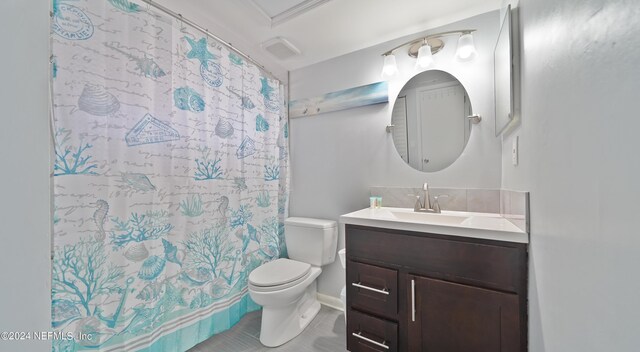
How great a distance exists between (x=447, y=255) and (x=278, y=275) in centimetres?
109

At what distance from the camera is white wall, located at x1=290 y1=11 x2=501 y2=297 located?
146cm

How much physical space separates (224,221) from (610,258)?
5.60 ft

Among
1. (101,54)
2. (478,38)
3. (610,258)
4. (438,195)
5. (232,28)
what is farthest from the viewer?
(232,28)

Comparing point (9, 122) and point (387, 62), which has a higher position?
point (387, 62)

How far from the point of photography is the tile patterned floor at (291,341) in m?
1.48

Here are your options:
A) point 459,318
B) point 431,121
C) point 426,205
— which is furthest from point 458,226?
point 431,121


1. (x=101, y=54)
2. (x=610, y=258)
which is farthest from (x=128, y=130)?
(x=610, y=258)

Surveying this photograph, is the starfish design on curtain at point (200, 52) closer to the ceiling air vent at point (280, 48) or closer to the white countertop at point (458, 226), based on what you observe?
the ceiling air vent at point (280, 48)

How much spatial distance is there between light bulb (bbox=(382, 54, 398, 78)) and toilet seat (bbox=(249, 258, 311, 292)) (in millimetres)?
1601

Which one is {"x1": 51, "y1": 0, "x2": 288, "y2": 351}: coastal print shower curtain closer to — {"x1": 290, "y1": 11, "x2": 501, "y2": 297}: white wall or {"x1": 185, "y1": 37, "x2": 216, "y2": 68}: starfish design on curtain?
{"x1": 185, "y1": 37, "x2": 216, "y2": 68}: starfish design on curtain

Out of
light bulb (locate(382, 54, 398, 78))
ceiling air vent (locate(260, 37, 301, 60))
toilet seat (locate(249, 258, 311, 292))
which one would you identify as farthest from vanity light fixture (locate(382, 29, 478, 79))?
toilet seat (locate(249, 258, 311, 292))

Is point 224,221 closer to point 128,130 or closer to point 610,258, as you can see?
point 128,130

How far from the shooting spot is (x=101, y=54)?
105 cm

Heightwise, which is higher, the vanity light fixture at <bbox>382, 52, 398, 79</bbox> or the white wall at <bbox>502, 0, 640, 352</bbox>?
the vanity light fixture at <bbox>382, 52, 398, 79</bbox>
